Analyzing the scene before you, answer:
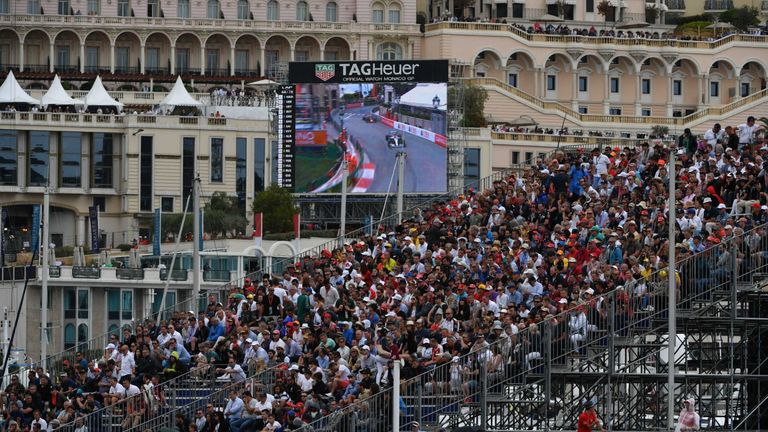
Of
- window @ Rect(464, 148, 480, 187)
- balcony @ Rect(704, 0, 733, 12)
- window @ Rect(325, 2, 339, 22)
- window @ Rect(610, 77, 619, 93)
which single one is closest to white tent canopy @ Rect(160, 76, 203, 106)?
window @ Rect(464, 148, 480, 187)

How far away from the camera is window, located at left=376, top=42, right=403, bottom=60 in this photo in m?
143

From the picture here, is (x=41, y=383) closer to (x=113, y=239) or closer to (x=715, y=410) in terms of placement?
(x=715, y=410)

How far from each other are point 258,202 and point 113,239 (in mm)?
12409

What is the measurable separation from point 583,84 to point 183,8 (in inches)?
907

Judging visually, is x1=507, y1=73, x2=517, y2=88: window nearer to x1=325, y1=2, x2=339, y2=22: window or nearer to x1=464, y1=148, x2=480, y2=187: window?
x1=325, y1=2, x2=339, y2=22: window

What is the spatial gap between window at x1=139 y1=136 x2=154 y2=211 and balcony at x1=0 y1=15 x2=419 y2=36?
20683mm

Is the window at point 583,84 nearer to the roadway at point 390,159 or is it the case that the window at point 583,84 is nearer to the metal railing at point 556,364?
the roadway at point 390,159

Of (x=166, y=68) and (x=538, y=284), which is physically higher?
(x=166, y=68)

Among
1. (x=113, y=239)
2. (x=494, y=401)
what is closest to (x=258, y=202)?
(x=113, y=239)

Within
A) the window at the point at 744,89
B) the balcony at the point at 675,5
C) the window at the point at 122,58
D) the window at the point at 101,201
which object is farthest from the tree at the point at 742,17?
the window at the point at 101,201

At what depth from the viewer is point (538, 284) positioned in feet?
152

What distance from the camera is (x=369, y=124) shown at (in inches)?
3423

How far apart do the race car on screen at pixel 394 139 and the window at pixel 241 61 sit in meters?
57.4

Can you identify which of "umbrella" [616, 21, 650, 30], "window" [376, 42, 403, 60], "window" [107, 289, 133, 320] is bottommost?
"window" [107, 289, 133, 320]
